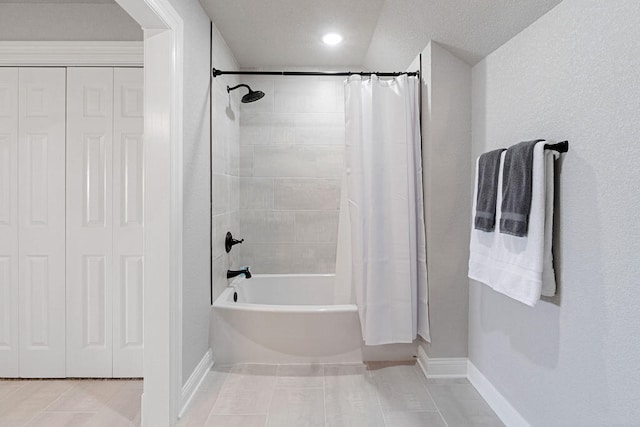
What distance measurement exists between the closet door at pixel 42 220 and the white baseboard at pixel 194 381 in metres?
0.89

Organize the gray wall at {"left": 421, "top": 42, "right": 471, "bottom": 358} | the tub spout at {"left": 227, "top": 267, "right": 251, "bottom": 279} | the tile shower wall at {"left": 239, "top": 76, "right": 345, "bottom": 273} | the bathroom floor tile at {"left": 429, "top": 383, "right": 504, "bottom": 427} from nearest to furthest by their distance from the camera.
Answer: the bathroom floor tile at {"left": 429, "top": 383, "right": 504, "bottom": 427}
the gray wall at {"left": 421, "top": 42, "right": 471, "bottom": 358}
the tub spout at {"left": 227, "top": 267, "right": 251, "bottom": 279}
the tile shower wall at {"left": 239, "top": 76, "right": 345, "bottom": 273}

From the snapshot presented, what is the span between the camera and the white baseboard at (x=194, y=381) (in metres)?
2.07

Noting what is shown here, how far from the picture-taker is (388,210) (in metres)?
2.49

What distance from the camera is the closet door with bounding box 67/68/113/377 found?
241cm

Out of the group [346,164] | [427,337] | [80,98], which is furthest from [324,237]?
[80,98]

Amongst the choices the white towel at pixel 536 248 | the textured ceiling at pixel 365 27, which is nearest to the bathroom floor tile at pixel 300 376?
the white towel at pixel 536 248

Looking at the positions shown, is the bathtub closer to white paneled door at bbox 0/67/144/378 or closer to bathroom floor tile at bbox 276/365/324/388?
bathroom floor tile at bbox 276/365/324/388

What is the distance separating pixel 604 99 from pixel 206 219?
7.04 ft

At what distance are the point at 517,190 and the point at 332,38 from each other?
80.5 inches

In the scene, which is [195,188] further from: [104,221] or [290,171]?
[290,171]

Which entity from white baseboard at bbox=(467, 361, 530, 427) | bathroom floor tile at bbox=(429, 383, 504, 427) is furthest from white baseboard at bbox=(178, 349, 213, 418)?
white baseboard at bbox=(467, 361, 530, 427)

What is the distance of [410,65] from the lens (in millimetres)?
2801

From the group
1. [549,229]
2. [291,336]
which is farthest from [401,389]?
[549,229]

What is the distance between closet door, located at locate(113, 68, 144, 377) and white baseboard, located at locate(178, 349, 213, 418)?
1.42ft
